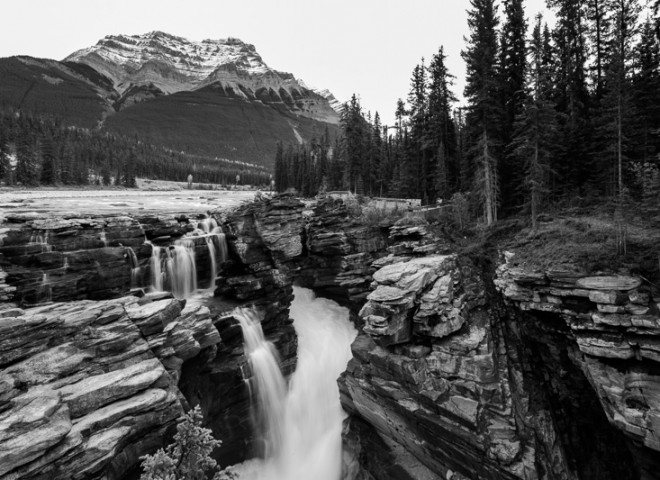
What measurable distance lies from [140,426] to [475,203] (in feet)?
95.4

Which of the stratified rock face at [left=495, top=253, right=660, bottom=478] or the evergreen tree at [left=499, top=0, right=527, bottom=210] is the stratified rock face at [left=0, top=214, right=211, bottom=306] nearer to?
the stratified rock face at [left=495, top=253, right=660, bottom=478]

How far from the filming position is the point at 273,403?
21.1 m

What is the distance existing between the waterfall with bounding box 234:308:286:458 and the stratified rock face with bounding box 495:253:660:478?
58.2ft

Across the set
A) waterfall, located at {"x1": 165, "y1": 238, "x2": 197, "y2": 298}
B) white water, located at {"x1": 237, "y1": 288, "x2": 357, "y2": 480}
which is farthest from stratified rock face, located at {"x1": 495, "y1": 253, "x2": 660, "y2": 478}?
waterfall, located at {"x1": 165, "y1": 238, "x2": 197, "y2": 298}

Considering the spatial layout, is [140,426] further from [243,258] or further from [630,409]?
[630,409]

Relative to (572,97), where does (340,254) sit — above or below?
below

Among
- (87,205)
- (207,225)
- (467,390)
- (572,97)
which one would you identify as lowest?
(467,390)

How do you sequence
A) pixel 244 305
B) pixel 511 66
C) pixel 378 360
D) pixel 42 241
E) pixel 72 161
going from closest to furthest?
1. pixel 378 360
2. pixel 42 241
3. pixel 244 305
4. pixel 511 66
5. pixel 72 161

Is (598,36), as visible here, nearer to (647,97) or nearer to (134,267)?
(647,97)

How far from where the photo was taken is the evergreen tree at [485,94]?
2425cm

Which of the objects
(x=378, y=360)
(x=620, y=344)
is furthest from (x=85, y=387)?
(x=620, y=344)

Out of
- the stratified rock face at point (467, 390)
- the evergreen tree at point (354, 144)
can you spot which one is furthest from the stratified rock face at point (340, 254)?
the evergreen tree at point (354, 144)

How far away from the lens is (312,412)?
2158 cm

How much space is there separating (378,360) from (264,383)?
28.5ft
